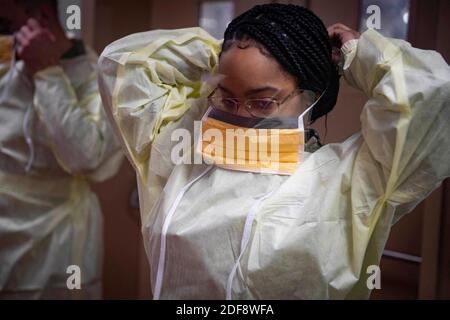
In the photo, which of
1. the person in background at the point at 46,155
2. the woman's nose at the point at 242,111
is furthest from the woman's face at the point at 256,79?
the person in background at the point at 46,155

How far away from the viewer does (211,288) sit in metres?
0.79

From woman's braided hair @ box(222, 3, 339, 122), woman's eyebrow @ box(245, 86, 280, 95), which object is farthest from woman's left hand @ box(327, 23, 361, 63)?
woman's eyebrow @ box(245, 86, 280, 95)

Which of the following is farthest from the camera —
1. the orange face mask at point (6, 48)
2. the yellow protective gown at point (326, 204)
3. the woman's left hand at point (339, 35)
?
the orange face mask at point (6, 48)

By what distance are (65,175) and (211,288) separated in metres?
0.75

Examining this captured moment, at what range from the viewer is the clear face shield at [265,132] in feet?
2.68

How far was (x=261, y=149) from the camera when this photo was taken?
32.3 inches

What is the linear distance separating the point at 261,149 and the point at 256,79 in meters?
0.11

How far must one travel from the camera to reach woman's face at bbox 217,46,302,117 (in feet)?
2.66

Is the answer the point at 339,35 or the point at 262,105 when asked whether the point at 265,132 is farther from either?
the point at 339,35

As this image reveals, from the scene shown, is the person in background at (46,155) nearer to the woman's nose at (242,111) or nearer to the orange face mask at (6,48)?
the orange face mask at (6,48)

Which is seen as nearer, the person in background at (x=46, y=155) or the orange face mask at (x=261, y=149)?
the orange face mask at (x=261, y=149)

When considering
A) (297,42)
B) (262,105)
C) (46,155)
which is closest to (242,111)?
(262,105)

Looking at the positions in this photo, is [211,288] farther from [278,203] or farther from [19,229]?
[19,229]
